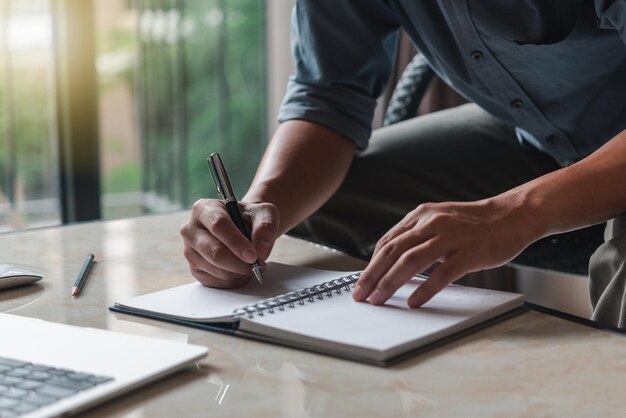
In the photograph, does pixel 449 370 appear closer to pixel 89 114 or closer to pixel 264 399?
pixel 264 399

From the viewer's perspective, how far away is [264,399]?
2.10 feet

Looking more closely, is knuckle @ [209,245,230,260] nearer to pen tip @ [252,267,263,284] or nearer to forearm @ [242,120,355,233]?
pen tip @ [252,267,263,284]

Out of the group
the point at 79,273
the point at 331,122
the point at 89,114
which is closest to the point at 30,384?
the point at 79,273

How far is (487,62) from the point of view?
136 cm

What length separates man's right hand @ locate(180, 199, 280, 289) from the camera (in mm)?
930

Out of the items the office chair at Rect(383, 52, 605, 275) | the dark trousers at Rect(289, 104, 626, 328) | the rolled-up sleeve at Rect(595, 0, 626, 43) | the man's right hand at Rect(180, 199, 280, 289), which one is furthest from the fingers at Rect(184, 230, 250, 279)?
the office chair at Rect(383, 52, 605, 275)

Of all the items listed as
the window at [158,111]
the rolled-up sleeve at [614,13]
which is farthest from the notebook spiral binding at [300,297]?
the window at [158,111]

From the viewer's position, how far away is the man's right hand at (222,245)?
0.93 metres

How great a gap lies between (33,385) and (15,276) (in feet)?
1.24

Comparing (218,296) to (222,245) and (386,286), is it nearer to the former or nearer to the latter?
(222,245)

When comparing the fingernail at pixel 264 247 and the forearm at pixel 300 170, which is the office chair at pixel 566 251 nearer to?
the forearm at pixel 300 170

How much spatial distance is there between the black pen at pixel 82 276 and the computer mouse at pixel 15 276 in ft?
0.15

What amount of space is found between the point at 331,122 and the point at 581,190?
55 cm

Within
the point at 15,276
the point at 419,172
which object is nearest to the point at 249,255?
the point at 15,276
